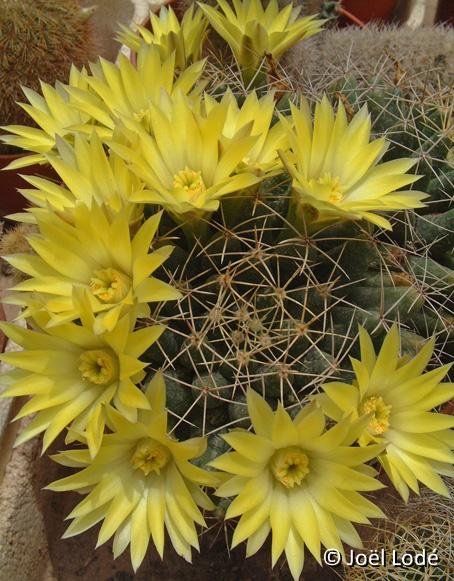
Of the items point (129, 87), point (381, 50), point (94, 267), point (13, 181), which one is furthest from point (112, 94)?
point (381, 50)

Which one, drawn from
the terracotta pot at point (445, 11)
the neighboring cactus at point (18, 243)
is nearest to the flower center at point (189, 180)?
the neighboring cactus at point (18, 243)

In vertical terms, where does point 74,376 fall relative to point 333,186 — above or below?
below

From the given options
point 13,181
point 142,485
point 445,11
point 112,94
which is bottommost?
point 13,181

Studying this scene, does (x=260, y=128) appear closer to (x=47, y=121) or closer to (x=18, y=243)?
(x=47, y=121)

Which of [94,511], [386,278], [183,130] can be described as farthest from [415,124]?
[94,511]

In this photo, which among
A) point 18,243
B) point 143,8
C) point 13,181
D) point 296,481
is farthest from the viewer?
point 143,8

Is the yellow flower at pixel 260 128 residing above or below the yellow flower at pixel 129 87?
above

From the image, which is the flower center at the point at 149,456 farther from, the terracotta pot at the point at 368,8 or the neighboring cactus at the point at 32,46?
the terracotta pot at the point at 368,8

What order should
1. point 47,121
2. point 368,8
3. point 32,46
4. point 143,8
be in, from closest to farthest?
point 47,121 < point 32,46 < point 143,8 < point 368,8
